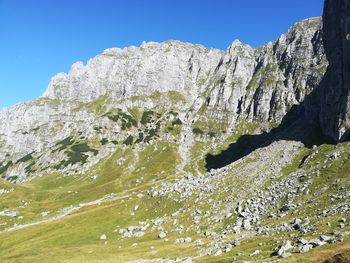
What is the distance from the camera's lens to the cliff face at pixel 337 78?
140 meters

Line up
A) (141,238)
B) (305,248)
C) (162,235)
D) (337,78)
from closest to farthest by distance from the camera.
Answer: (305,248), (162,235), (141,238), (337,78)

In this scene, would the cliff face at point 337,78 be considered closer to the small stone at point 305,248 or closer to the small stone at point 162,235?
the small stone at point 162,235

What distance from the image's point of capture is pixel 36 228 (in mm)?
151500

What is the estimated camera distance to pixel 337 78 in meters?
152

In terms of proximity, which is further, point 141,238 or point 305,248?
point 141,238

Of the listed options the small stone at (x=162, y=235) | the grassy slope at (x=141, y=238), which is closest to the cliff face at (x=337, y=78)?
the grassy slope at (x=141, y=238)

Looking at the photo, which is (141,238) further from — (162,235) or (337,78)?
(337,78)

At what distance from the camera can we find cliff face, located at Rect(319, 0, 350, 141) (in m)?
140

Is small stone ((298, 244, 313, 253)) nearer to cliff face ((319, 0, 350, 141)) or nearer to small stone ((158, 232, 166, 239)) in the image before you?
small stone ((158, 232, 166, 239))

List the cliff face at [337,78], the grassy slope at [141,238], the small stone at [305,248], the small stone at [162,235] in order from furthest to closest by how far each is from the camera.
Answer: the cliff face at [337,78] → the small stone at [162,235] → the grassy slope at [141,238] → the small stone at [305,248]

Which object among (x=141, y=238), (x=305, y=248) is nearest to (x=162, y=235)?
(x=141, y=238)

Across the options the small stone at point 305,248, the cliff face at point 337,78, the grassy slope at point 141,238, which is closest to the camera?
the small stone at point 305,248

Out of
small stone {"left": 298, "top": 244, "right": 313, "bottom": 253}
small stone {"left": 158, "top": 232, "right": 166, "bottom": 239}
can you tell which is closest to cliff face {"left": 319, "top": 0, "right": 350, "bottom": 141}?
small stone {"left": 158, "top": 232, "right": 166, "bottom": 239}

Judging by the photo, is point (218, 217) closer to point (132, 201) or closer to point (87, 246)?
point (87, 246)
